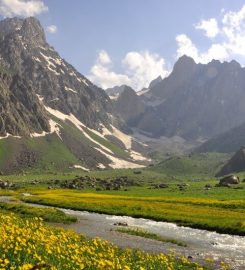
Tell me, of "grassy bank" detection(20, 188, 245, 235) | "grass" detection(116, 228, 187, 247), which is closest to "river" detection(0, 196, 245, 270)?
"grass" detection(116, 228, 187, 247)

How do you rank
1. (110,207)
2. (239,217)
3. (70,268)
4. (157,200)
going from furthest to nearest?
1. (157,200)
2. (110,207)
3. (239,217)
4. (70,268)

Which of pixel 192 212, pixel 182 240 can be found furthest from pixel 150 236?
pixel 192 212

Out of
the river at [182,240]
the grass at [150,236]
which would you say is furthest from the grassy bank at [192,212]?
the grass at [150,236]

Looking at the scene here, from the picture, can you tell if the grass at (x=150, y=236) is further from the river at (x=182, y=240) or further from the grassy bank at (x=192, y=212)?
the grassy bank at (x=192, y=212)

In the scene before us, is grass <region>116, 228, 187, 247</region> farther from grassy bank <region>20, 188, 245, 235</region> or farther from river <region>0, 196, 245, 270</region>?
grassy bank <region>20, 188, 245, 235</region>

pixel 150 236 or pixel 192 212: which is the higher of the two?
pixel 192 212

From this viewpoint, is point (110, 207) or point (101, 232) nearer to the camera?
point (101, 232)

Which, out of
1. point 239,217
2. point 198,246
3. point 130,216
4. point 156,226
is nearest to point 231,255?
point 198,246

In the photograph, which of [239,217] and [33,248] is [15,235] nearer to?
[33,248]

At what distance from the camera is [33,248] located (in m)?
17.2

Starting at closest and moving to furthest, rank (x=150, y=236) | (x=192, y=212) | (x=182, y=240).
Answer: (x=182, y=240) < (x=150, y=236) < (x=192, y=212)

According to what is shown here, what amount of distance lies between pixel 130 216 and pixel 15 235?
57.0 meters

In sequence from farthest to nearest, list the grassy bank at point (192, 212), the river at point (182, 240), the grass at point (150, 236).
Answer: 1. the grassy bank at point (192, 212)
2. the grass at point (150, 236)
3. the river at point (182, 240)

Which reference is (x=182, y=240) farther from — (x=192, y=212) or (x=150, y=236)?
(x=192, y=212)
